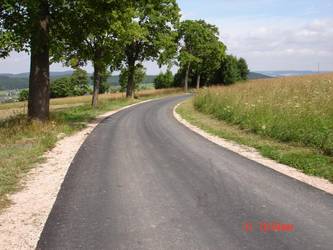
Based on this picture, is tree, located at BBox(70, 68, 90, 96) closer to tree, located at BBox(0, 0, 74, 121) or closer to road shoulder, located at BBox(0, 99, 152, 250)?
tree, located at BBox(0, 0, 74, 121)

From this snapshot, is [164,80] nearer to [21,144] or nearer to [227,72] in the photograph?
[227,72]

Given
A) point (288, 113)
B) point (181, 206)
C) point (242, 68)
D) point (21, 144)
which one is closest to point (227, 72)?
point (242, 68)

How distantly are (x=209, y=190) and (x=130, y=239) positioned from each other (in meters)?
2.71

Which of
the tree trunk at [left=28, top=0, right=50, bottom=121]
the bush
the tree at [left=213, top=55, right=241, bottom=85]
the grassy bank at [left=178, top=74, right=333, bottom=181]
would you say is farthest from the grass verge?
the bush

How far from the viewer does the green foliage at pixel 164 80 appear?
348ft

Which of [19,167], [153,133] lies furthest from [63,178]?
[153,133]

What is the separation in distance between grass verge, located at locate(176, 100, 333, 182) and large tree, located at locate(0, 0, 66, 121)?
24.3ft

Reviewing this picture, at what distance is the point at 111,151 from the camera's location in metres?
12.3

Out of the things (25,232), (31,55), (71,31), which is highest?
(71,31)

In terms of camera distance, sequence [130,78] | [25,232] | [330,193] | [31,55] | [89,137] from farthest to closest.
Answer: [130,78], [31,55], [89,137], [330,193], [25,232]

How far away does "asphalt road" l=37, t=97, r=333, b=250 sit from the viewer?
17.7ft

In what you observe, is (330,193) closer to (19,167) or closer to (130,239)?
(130,239)

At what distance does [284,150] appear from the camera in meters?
12.0

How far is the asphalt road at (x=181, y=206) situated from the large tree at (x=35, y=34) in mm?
6886
